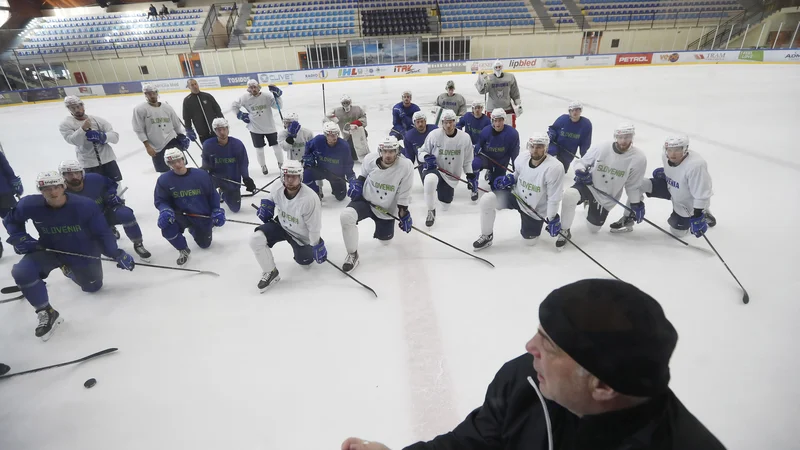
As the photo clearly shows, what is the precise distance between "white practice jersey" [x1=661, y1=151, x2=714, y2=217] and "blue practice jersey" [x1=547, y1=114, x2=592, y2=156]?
1751mm

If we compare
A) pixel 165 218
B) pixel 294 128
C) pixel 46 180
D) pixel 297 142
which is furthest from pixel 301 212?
pixel 297 142

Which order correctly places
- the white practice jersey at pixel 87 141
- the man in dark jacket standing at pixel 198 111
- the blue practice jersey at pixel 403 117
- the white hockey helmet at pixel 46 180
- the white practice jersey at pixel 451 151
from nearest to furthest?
the white hockey helmet at pixel 46 180
the white practice jersey at pixel 87 141
the white practice jersey at pixel 451 151
the man in dark jacket standing at pixel 198 111
the blue practice jersey at pixel 403 117

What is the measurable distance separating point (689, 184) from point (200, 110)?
23.7 feet

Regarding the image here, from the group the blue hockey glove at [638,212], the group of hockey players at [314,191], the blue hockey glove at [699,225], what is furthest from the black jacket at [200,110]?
the blue hockey glove at [699,225]

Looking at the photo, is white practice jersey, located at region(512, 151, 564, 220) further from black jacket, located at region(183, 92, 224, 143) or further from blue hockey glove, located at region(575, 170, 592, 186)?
black jacket, located at region(183, 92, 224, 143)

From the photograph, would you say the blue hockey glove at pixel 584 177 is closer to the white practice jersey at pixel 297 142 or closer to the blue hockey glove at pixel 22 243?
the white practice jersey at pixel 297 142

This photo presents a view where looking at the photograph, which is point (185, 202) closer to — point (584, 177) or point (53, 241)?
point (53, 241)

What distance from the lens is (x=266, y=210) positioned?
3801 mm

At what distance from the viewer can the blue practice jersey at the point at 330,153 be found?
18.6ft

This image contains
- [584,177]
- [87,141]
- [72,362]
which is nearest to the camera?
[72,362]

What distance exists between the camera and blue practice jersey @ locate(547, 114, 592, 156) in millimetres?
5844

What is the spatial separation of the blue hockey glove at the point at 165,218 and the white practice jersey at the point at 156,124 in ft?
9.02

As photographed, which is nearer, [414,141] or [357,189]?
[357,189]

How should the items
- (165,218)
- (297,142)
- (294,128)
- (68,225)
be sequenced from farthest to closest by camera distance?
(297,142) < (294,128) < (165,218) < (68,225)
